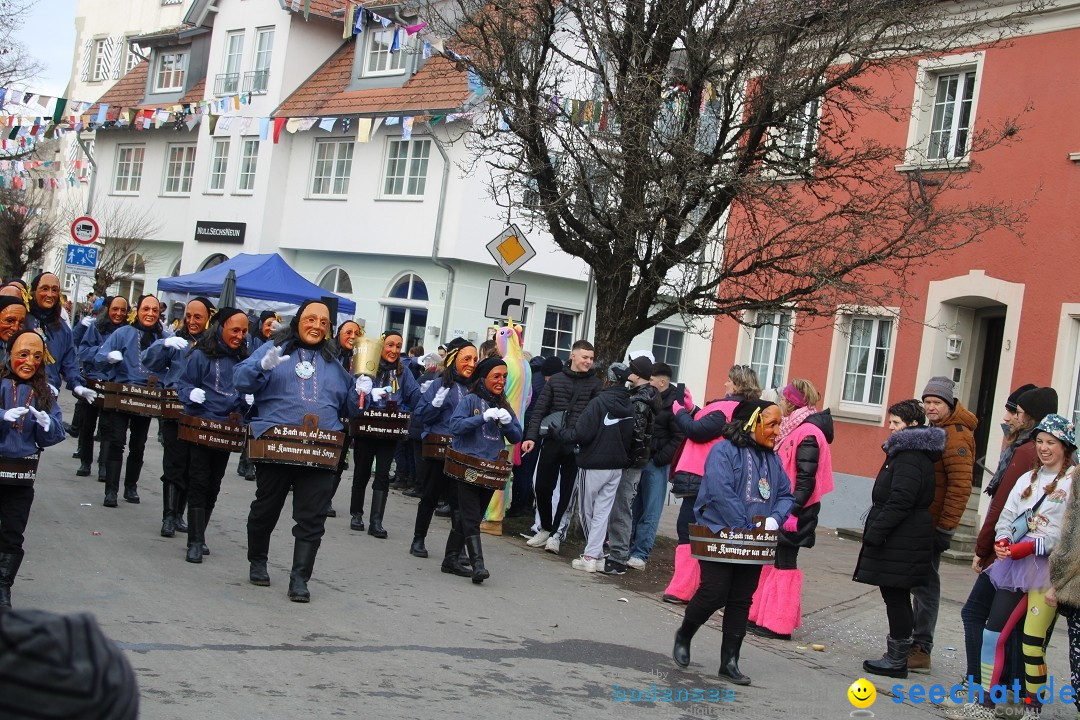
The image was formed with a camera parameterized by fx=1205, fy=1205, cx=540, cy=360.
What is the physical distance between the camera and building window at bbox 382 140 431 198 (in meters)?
29.0

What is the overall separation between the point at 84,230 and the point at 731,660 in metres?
19.0

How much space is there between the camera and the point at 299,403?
820 cm

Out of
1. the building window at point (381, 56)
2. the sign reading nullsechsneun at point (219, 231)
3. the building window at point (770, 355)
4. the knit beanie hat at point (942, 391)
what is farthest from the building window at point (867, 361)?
the sign reading nullsechsneun at point (219, 231)

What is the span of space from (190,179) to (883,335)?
25052mm

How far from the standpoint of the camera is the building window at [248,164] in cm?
3341

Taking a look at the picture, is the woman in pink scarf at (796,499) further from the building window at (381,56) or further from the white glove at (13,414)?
the building window at (381,56)

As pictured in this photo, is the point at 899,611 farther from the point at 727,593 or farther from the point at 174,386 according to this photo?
the point at 174,386

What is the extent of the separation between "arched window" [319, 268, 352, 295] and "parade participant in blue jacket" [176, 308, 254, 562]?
70.9 ft

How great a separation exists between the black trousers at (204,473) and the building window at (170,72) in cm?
3113

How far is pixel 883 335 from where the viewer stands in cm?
1736

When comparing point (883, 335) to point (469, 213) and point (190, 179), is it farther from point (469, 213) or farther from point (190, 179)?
point (190, 179)

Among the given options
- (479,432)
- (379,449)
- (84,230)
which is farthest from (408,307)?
(479,432)

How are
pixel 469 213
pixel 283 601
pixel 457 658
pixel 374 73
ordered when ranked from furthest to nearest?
pixel 374 73 < pixel 469 213 < pixel 283 601 < pixel 457 658

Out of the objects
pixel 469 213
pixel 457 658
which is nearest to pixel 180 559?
pixel 457 658
